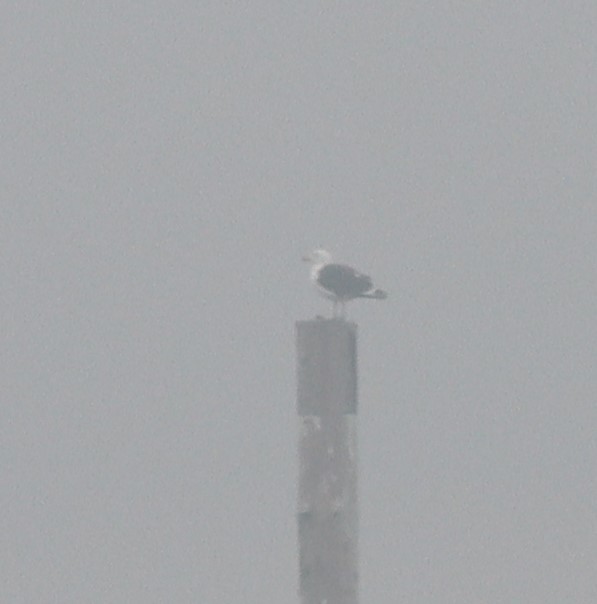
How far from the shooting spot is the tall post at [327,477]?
6.03 meters

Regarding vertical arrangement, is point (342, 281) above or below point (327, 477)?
above

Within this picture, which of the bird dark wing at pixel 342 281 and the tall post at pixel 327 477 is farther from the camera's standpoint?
the bird dark wing at pixel 342 281

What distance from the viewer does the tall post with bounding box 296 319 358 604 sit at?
6027mm

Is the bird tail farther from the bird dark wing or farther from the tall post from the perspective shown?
the tall post

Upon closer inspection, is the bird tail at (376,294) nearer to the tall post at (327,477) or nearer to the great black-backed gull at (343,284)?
the great black-backed gull at (343,284)

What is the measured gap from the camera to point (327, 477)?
6023 mm

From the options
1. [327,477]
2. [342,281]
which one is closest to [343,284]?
[342,281]

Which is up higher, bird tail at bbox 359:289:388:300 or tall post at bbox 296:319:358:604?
bird tail at bbox 359:289:388:300

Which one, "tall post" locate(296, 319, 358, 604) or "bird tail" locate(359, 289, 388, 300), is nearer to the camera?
"tall post" locate(296, 319, 358, 604)

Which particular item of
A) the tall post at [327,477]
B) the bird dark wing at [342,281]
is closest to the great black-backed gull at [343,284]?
the bird dark wing at [342,281]

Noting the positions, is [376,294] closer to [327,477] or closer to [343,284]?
[343,284]

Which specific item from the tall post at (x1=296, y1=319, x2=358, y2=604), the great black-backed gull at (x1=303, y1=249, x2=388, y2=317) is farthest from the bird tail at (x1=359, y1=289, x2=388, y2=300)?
the tall post at (x1=296, y1=319, x2=358, y2=604)

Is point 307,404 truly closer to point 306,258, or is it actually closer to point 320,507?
point 320,507

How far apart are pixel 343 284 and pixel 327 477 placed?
3.38 meters
